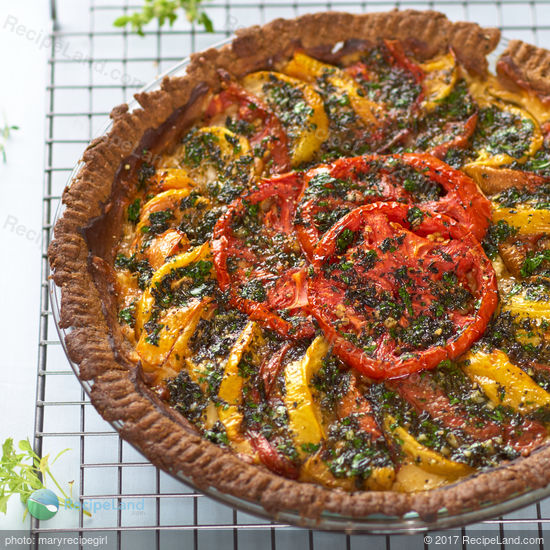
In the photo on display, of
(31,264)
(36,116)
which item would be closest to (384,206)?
(31,264)

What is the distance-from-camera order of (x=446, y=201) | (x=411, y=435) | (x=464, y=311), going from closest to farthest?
Answer: 1. (x=411, y=435)
2. (x=464, y=311)
3. (x=446, y=201)

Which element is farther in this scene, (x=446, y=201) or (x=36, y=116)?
(x=36, y=116)

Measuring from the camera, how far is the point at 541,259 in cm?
407

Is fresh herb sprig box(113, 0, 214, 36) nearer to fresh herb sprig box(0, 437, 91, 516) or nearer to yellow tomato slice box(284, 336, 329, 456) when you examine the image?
yellow tomato slice box(284, 336, 329, 456)

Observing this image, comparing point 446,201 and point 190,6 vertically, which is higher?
point 190,6

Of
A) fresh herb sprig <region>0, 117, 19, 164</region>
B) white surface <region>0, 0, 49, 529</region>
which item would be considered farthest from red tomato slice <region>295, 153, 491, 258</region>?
fresh herb sprig <region>0, 117, 19, 164</region>

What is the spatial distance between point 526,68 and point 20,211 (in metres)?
3.78

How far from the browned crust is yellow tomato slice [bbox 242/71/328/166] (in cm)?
131

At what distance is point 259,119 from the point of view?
15.4 feet

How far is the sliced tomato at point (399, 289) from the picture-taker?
148 inches

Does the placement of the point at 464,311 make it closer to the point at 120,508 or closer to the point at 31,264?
the point at 120,508

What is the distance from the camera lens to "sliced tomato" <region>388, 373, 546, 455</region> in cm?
363

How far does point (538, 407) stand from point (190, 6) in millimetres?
3997

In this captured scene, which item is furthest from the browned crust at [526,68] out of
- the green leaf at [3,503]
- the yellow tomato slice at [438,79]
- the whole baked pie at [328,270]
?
the green leaf at [3,503]
